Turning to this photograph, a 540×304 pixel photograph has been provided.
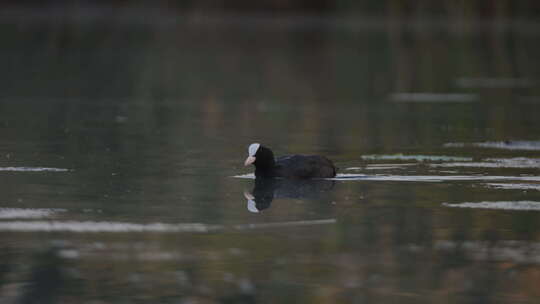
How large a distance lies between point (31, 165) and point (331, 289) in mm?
7325

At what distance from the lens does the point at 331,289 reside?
376 inches

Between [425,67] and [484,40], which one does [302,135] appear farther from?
[484,40]

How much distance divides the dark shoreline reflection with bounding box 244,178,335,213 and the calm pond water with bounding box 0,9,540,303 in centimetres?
3

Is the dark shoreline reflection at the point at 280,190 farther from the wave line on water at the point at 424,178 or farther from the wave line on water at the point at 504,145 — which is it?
the wave line on water at the point at 504,145

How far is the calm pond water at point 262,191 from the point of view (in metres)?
9.84

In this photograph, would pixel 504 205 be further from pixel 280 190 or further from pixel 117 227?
pixel 117 227

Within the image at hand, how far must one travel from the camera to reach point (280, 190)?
14.6m

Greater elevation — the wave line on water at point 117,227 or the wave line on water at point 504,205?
the wave line on water at point 117,227

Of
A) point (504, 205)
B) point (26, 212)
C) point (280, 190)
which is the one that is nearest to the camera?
point (26, 212)

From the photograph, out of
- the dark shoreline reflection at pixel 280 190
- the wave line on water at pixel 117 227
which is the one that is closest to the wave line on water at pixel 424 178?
the dark shoreline reflection at pixel 280 190

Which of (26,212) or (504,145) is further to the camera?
(504,145)

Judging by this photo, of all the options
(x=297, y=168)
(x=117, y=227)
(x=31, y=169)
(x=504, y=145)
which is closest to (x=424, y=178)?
(x=297, y=168)

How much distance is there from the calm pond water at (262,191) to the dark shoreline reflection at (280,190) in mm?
31

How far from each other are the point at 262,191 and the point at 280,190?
20 centimetres
